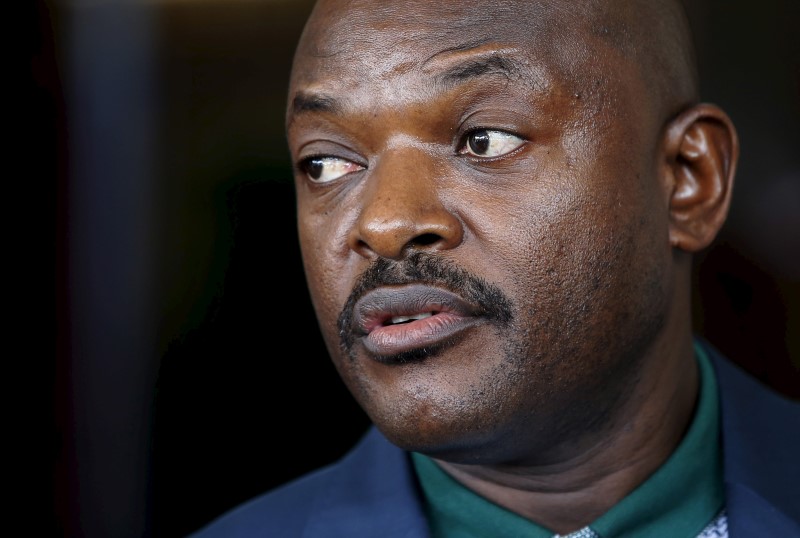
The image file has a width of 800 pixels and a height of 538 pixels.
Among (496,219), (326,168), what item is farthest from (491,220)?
(326,168)

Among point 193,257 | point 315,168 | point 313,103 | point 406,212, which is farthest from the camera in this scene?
point 193,257

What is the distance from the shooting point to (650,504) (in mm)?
2146

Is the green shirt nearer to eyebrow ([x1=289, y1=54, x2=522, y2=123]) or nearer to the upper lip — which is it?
the upper lip

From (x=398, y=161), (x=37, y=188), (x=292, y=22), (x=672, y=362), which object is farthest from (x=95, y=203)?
(x=672, y=362)

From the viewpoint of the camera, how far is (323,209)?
7.34 feet

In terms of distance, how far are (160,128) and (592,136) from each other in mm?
2098

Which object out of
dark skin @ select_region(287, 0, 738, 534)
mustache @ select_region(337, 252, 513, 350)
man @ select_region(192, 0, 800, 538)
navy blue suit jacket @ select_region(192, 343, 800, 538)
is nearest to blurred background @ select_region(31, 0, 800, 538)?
navy blue suit jacket @ select_region(192, 343, 800, 538)

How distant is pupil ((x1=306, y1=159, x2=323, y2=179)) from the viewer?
2.25 m

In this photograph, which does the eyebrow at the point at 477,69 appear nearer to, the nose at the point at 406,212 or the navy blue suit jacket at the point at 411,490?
the nose at the point at 406,212

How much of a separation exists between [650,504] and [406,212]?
751mm

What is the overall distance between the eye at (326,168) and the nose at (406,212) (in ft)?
0.53

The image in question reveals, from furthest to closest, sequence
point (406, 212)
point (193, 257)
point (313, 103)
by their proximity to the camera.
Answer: point (193, 257) → point (313, 103) → point (406, 212)

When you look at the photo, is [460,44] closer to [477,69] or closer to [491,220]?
[477,69]

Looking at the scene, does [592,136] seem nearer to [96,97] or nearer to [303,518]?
[303,518]
